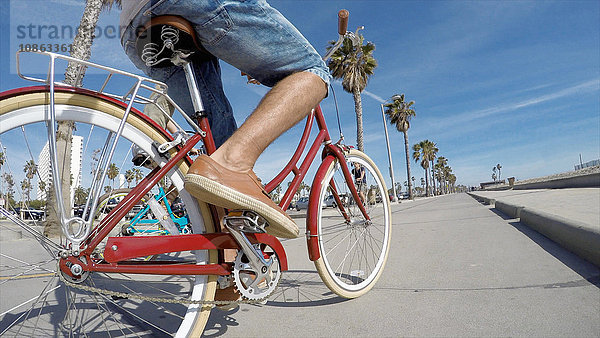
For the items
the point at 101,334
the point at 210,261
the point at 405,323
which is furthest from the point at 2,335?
the point at 405,323

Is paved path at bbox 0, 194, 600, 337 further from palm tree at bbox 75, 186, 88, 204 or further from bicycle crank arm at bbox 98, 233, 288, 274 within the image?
palm tree at bbox 75, 186, 88, 204

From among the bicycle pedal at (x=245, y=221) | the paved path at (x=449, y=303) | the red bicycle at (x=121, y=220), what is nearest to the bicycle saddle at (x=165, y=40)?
the red bicycle at (x=121, y=220)

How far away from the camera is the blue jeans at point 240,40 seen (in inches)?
51.6

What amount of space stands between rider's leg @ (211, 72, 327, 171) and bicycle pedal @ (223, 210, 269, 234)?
19 cm

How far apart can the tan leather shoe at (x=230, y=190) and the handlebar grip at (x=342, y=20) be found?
4.50ft

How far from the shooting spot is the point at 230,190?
121cm

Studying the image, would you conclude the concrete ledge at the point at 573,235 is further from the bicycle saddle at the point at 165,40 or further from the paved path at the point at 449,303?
the bicycle saddle at the point at 165,40

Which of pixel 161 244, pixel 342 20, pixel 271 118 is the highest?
pixel 342 20

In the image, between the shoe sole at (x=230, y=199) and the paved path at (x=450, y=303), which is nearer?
the shoe sole at (x=230, y=199)

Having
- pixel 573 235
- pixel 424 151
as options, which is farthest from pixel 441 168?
pixel 573 235

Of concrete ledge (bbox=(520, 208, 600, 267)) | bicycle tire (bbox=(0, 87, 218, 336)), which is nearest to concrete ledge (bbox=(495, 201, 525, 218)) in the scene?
concrete ledge (bbox=(520, 208, 600, 267))

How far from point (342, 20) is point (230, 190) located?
1540 millimetres

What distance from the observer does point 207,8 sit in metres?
1.30

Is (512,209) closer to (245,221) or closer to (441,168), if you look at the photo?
(245,221)
